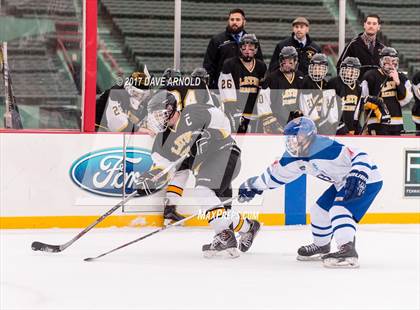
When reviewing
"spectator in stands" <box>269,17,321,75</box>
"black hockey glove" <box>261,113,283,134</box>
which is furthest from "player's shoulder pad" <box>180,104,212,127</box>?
"spectator in stands" <box>269,17,321,75</box>

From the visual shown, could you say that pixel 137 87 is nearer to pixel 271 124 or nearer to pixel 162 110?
pixel 271 124

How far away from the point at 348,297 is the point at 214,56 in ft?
12.3

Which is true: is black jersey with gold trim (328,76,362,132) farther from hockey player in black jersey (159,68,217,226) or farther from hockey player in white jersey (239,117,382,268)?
hockey player in white jersey (239,117,382,268)

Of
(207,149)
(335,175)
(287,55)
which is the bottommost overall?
(335,175)

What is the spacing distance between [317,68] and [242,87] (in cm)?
60

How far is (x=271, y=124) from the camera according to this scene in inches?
322

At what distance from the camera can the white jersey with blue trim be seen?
5.99 meters

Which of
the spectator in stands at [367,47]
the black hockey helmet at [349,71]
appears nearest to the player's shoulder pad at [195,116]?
the black hockey helmet at [349,71]

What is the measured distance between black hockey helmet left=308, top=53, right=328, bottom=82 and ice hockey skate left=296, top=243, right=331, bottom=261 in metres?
2.20

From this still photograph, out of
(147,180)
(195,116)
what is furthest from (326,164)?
(147,180)

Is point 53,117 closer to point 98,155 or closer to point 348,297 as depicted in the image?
point 98,155

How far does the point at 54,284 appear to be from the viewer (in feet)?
17.3

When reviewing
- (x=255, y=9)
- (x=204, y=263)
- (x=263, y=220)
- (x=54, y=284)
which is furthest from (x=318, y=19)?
(x=54, y=284)

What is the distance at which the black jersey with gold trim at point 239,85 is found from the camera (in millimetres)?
8141
